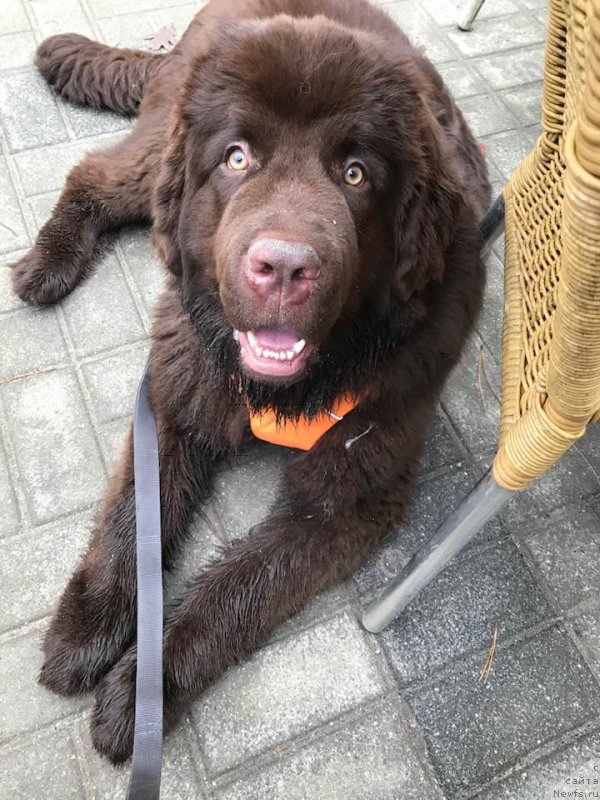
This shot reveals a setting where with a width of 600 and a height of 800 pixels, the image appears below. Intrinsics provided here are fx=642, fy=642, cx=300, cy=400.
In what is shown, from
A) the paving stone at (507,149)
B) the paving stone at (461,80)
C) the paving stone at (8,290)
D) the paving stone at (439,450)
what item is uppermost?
the paving stone at (461,80)

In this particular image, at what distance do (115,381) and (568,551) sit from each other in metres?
1.73

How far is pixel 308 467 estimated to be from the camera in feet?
6.46

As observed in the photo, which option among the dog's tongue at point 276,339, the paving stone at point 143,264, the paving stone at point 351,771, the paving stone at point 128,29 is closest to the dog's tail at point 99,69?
the paving stone at point 128,29

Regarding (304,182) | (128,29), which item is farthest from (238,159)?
(128,29)

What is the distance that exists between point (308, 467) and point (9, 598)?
3.22ft

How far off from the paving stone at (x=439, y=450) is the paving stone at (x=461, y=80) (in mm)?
2129

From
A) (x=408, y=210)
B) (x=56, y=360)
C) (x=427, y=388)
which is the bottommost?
(x=56, y=360)

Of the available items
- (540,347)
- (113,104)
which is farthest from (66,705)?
(113,104)

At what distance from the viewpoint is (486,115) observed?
3490 millimetres

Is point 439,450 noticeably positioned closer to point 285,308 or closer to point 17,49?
point 285,308

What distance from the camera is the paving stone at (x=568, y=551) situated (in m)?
2.11

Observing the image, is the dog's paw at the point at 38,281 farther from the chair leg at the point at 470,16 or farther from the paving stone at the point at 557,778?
the chair leg at the point at 470,16

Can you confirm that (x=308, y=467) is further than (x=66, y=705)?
Yes

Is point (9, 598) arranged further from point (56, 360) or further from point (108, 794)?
point (56, 360)
